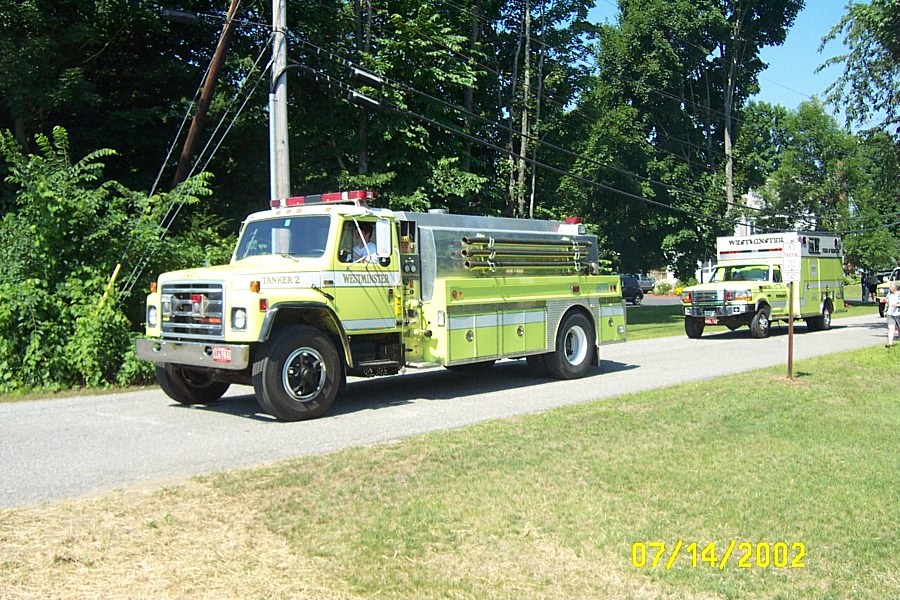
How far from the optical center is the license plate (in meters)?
9.30

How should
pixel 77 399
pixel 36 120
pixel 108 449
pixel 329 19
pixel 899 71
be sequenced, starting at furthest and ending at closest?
pixel 899 71, pixel 329 19, pixel 36 120, pixel 77 399, pixel 108 449

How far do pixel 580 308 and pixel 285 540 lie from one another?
9563 millimetres

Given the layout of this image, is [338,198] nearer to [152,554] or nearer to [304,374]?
[304,374]

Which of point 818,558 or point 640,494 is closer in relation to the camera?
point 818,558

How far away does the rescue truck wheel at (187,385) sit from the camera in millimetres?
10820

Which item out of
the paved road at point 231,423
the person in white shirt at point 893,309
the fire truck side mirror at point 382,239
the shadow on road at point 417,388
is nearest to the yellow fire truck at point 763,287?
the person in white shirt at point 893,309

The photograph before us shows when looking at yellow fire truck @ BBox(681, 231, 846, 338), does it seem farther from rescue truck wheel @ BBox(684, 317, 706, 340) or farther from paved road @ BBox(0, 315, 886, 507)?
paved road @ BBox(0, 315, 886, 507)

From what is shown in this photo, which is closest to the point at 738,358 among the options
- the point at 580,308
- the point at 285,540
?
the point at 580,308

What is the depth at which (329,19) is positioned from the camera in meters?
22.1

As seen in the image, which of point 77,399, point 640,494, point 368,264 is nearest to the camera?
point 640,494

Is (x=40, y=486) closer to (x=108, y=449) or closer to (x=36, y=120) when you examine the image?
(x=108, y=449)
